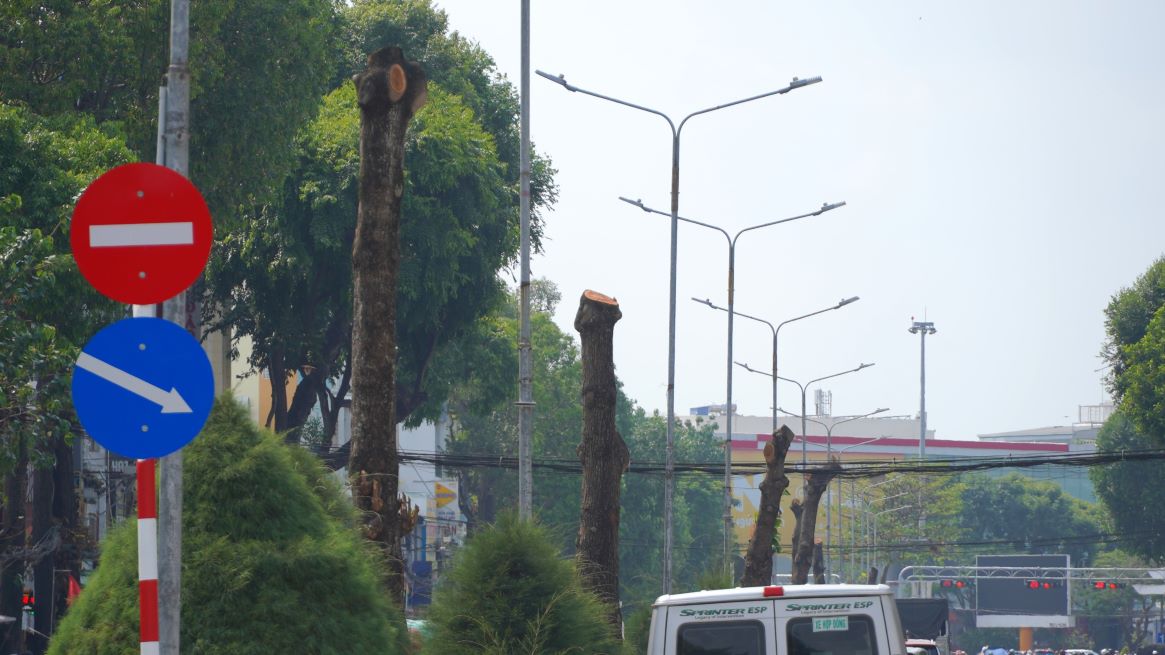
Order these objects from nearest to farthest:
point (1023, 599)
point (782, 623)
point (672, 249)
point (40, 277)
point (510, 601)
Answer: point (782, 623) → point (510, 601) → point (40, 277) → point (672, 249) → point (1023, 599)

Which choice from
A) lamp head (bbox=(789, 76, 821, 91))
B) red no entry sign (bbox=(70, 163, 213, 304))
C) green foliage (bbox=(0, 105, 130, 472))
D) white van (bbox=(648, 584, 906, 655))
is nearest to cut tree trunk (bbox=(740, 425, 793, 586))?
lamp head (bbox=(789, 76, 821, 91))

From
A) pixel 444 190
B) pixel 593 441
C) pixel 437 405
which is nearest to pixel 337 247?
pixel 444 190

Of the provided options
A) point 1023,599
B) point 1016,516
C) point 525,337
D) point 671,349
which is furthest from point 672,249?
point 1016,516

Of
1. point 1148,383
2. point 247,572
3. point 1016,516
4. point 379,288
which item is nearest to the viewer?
point 247,572

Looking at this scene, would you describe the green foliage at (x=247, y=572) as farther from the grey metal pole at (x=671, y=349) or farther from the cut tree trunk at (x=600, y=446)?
the grey metal pole at (x=671, y=349)

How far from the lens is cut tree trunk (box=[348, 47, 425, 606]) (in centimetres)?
1281

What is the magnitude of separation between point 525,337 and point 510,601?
7815mm

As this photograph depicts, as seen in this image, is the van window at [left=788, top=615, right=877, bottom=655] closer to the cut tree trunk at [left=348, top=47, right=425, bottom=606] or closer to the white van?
the white van

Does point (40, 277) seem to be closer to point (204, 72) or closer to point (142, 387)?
point (142, 387)

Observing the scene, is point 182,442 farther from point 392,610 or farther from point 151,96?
point 151,96

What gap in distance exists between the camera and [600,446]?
1845 cm

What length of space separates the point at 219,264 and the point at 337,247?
2.84 metres

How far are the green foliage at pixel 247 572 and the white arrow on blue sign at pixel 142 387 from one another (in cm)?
241

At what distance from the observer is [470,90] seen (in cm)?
3806
